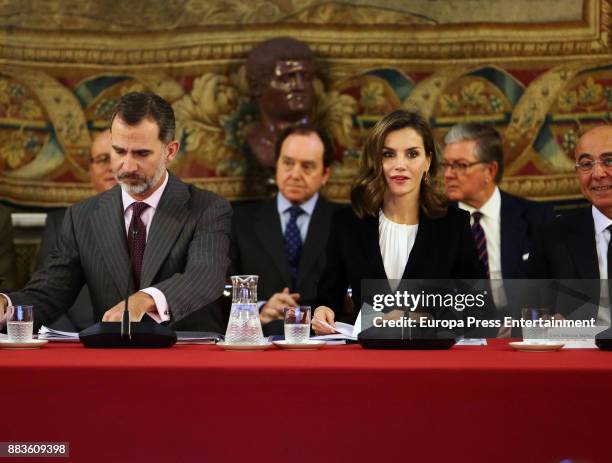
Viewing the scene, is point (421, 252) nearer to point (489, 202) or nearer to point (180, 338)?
point (180, 338)

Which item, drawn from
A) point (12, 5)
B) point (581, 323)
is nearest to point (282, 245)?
point (12, 5)

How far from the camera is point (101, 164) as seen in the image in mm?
5180

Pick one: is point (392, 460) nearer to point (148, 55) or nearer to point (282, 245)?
point (282, 245)

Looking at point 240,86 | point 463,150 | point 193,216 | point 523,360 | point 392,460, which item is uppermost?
point 240,86

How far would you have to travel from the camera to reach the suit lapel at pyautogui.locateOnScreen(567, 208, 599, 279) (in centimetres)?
387

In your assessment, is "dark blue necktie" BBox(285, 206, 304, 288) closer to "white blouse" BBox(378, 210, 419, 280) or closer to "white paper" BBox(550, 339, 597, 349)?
"white blouse" BBox(378, 210, 419, 280)

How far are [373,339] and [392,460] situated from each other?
0.55 m

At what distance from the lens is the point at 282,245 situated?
491cm

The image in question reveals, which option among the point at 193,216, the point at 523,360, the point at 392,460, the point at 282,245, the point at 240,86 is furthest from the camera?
the point at 240,86

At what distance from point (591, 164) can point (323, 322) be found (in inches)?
60.7

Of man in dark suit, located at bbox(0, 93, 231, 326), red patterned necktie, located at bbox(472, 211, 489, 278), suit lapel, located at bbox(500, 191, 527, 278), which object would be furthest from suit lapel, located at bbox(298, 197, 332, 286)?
man in dark suit, located at bbox(0, 93, 231, 326)

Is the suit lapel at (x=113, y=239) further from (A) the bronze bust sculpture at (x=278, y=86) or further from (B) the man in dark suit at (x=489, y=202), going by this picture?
(A) the bronze bust sculpture at (x=278, y=86)

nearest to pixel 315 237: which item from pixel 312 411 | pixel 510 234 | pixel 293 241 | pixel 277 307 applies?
pixel 293 241

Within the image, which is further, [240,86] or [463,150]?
[240,86]
